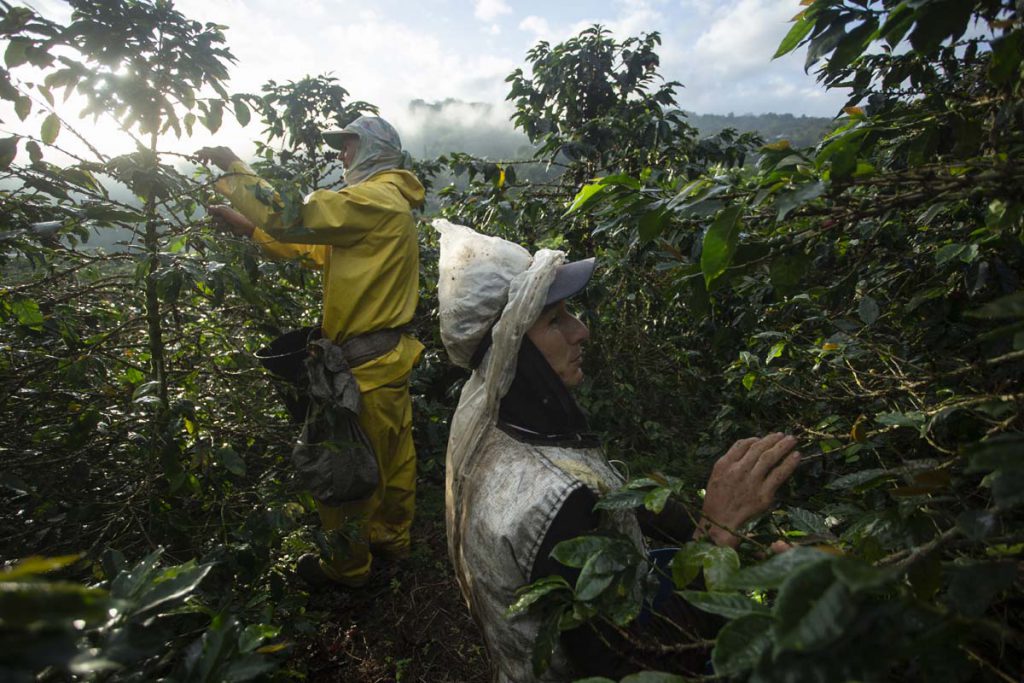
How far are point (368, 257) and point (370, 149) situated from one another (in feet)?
2.77

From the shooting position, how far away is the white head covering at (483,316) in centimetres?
146

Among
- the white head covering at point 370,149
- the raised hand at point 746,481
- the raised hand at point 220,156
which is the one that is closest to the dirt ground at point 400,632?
the raised hand at point 746,481

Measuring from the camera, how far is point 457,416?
1.65 meters

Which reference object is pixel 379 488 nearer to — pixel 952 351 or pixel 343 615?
pixel 343 615

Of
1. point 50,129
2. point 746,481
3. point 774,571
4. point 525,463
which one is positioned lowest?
point 746,481

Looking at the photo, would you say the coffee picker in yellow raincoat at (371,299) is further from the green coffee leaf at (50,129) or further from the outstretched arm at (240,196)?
the green coffee leaf at (50,129)

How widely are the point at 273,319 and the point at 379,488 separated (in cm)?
141

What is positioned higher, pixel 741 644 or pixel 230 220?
pixel 230 220

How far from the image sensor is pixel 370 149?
3.16 meters

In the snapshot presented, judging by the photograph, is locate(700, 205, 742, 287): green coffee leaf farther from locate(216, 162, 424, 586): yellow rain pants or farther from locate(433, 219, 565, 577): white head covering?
locate(216, 162, 424, 586): yellow rain pants

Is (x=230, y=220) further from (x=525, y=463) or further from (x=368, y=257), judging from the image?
(x=525, y=463)

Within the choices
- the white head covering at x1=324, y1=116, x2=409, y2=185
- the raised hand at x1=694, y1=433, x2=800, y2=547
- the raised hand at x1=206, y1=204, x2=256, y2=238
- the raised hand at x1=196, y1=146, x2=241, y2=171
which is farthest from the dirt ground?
the white head covering at x1=324, y1=116, x2=409, y2=185

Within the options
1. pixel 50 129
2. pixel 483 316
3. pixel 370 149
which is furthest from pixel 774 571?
pixel 370 149

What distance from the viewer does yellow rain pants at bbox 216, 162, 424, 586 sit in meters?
2.67
